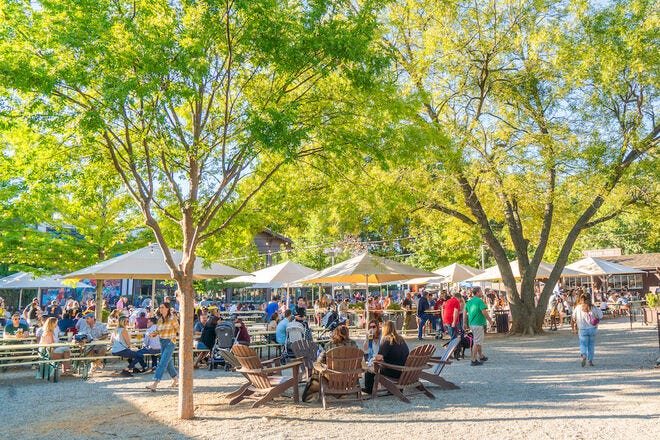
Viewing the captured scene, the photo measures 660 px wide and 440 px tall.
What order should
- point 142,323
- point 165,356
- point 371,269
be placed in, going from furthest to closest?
point 371,269
point 142,323
point 165,356

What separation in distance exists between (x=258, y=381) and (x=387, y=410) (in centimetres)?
218

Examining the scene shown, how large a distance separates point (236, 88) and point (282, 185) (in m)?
2.32

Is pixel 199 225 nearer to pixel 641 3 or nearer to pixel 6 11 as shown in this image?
pixel 6 11

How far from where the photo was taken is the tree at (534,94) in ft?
54.7

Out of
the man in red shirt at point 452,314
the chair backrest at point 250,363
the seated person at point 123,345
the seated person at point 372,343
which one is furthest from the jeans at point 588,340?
the seated person at point 123,345

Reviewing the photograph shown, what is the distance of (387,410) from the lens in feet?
27.9

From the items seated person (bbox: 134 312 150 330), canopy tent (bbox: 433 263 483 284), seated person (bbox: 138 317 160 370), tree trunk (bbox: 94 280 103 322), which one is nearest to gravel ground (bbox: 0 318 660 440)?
seated person (bbox: 138 317 160 370)

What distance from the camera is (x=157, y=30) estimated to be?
7.87m

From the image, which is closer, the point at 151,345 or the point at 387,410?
the point at 387,410

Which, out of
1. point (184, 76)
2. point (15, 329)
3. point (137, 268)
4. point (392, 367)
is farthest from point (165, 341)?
point (15, 329)

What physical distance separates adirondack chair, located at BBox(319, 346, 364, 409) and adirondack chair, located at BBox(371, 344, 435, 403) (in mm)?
407

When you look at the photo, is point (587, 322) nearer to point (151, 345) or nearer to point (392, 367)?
point (392, 367)

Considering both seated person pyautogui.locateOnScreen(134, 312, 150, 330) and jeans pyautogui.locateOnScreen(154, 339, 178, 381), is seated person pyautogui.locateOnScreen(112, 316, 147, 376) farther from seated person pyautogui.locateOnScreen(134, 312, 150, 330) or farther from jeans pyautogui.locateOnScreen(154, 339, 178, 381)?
seated person pyautogui.locateOnScreen(134, 312, 150, 330)

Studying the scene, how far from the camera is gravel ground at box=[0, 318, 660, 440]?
720cm
